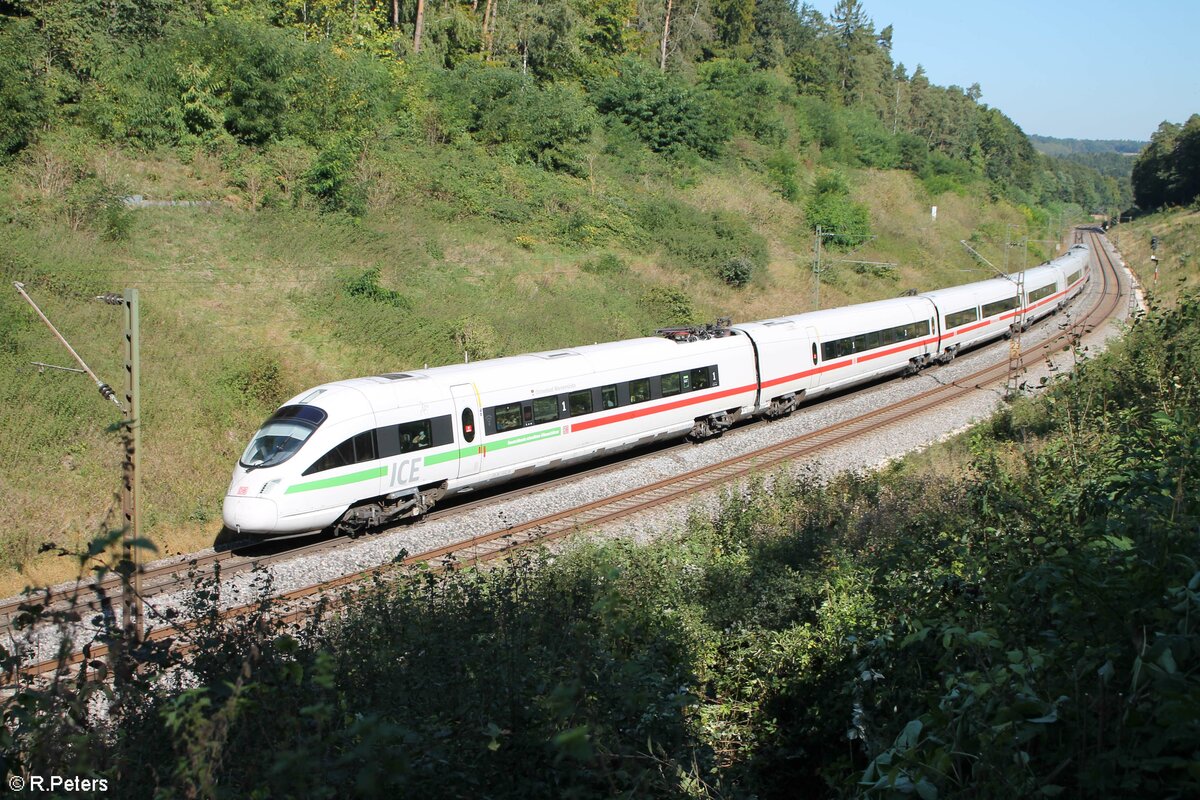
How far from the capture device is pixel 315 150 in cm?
3256

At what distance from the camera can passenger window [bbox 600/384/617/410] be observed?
18.7 metres

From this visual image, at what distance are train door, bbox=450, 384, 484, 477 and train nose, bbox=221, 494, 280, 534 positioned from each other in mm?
3451

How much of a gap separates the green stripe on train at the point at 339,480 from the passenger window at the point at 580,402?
4293mm

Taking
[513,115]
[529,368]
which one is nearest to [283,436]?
[529,368]

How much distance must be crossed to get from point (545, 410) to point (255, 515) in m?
5.79

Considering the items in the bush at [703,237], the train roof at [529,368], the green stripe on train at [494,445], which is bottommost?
the green stripe on train at [494,445]

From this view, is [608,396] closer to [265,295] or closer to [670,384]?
[670,384]

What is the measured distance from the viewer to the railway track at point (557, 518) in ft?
39.7

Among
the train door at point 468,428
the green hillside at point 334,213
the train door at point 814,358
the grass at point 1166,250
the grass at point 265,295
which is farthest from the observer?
the grass at point 1166,250

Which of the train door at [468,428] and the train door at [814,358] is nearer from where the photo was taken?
the train door at [468,428]

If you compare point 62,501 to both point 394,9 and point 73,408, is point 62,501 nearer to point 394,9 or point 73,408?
point 73,408

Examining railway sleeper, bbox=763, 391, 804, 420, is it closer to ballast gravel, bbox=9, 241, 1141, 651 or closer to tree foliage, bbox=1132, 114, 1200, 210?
ballast gravel, bbox=9, 241, 1141, 651

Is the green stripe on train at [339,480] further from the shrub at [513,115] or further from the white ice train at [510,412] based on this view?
the shrub at [513,115]

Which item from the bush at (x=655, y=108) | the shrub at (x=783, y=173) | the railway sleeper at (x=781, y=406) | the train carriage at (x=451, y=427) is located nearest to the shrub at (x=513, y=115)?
the bush at (x=655, y=108)
